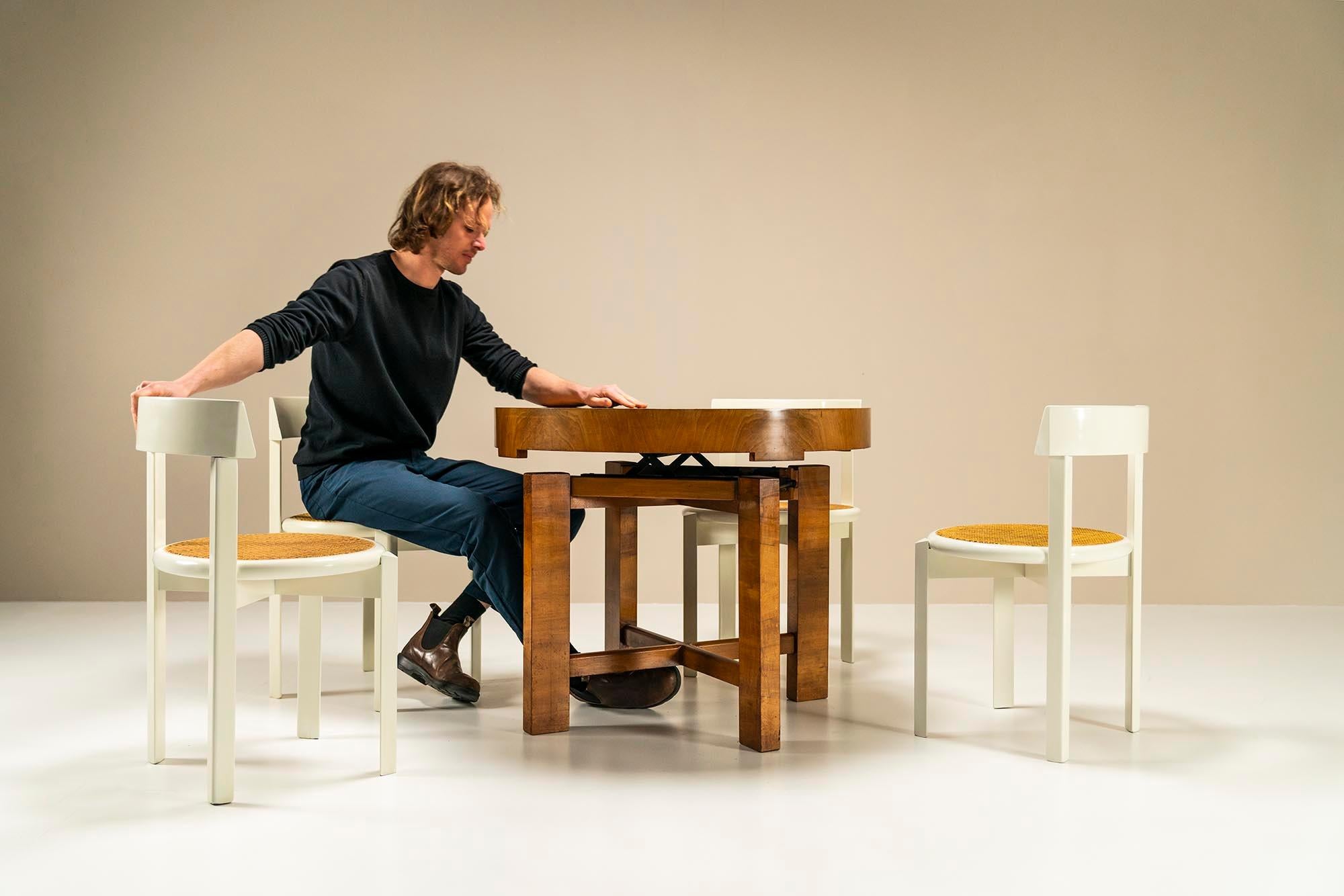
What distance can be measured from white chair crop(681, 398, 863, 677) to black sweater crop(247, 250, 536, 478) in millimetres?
763

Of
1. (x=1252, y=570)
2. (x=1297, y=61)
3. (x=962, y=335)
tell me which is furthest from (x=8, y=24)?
(x=1252, y=570)

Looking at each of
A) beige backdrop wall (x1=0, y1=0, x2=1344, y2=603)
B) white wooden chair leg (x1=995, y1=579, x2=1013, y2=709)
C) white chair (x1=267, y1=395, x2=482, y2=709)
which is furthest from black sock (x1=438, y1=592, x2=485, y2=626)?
beige backdrop wall (x1=0, y1=0, x2=1344, y2=603)

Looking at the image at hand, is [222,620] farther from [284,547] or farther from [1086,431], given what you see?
[1086,431]

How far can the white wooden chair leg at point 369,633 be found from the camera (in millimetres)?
3043

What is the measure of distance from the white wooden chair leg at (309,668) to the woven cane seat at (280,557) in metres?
0.25

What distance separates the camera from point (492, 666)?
3.27 meters

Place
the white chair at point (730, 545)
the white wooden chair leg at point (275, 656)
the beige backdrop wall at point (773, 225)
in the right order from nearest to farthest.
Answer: the white wooden chair leg at point (275, 656), the white chair at point (730, 545), the beige backdrop wall at point (773, 225)

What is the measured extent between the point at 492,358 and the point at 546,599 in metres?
0.89

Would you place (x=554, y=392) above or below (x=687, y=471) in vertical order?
above

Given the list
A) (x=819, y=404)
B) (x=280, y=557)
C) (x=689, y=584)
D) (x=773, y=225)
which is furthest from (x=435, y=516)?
(x=773, y=225)

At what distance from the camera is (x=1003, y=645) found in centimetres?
278

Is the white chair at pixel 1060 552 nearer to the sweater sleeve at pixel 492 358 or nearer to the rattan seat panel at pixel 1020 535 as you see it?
the rattan seat panel at pixel 1020 535

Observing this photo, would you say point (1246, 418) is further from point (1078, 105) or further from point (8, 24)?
point (8, 24)

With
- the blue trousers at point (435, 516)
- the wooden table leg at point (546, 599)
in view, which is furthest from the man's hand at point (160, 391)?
the wooden table leg at point (546, 599)
